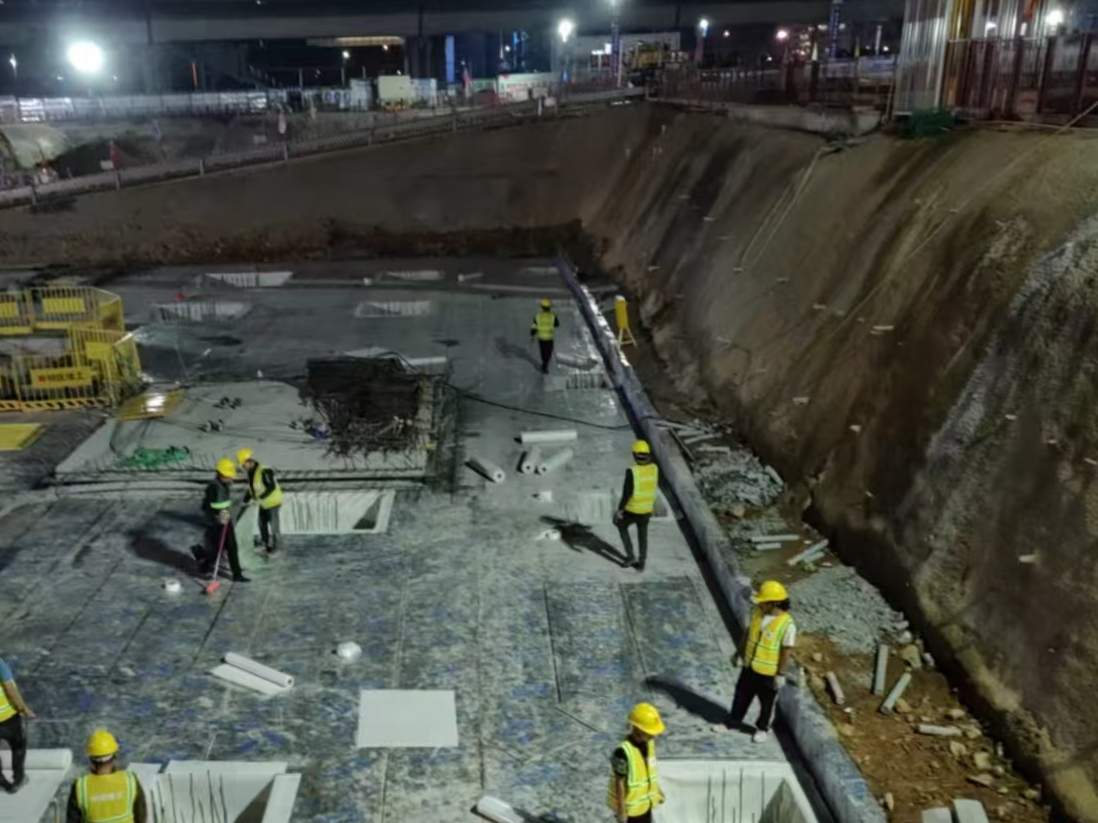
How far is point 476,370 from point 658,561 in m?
9.46

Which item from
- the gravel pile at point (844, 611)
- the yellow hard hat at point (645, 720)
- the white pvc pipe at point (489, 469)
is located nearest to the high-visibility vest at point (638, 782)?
the yellow hard hat at point (645, 720)

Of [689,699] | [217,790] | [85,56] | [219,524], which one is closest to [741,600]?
[689,699]

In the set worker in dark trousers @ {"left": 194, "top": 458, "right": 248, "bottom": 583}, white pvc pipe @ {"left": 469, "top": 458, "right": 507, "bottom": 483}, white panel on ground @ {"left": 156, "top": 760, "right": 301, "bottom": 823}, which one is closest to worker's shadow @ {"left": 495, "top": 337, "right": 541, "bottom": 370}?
white pvc pipe @ {"left": 469, "top": 458, "right": 507, "bottom": 483}

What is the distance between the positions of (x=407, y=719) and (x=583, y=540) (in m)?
4.39

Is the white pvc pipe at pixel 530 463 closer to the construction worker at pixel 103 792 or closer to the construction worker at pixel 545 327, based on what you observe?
the construction worker at pixel 545 327

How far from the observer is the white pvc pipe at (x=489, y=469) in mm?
14719

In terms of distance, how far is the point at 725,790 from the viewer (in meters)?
8.58

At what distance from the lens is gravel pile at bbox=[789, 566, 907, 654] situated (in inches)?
443

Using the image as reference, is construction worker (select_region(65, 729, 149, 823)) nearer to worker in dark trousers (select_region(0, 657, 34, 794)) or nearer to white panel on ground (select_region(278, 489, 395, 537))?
worker in dark trousers (select_region(0, 657, 34, 794))

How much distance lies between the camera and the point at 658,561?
40.3 feet

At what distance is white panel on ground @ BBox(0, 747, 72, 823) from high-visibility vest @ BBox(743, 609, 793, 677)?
6.61 m

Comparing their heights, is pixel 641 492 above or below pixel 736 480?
above

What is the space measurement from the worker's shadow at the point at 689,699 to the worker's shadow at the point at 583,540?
2508 millimetres

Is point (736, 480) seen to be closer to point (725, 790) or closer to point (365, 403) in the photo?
point (365, 403)
